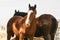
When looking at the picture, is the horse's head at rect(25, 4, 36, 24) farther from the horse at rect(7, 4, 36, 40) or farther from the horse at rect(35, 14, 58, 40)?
the horse at rect(35, 14, 58, 40)

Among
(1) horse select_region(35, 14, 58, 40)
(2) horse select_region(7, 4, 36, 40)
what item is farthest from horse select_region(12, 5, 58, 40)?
(2) horse select_region(7, 4, 36, 40)

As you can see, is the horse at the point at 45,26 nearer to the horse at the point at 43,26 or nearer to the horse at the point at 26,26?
the horse at the point at 43,26

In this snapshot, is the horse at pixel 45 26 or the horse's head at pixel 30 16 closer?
the horse's head at pixel 30 16

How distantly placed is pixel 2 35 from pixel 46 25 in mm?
2117

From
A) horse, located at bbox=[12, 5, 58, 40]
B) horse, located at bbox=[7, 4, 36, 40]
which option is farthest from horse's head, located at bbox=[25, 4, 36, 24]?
horse, located at bbox=[12, 5, 58, 40]

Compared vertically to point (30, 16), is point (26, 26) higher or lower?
lower

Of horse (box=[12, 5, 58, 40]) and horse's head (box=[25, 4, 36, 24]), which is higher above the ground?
horse's head (box=[25, 4, 36, 24])

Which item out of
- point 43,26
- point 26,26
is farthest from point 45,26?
point 26,26

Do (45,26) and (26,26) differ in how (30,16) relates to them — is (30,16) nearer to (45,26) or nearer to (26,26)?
(26,26)

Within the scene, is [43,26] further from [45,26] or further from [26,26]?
[26,26]

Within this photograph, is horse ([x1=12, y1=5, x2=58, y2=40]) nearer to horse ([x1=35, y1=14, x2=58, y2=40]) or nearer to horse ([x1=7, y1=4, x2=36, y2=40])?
horse ([x1=35, y1=14, x2=58, y2=40])

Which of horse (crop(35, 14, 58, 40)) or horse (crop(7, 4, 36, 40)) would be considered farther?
horse (crop(35, 14, 58, 40))

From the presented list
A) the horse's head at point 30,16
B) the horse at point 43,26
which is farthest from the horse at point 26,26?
the horse at point 43,26

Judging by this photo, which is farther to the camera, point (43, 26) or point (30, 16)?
point (43, 26)
